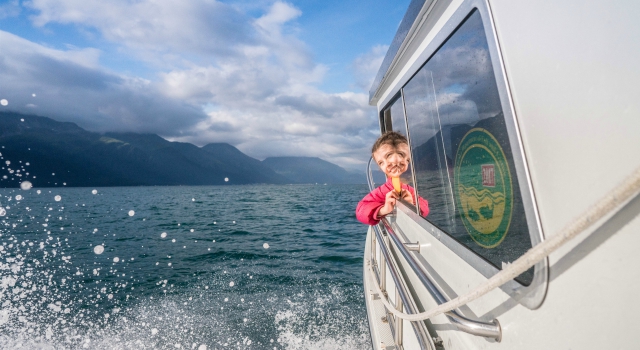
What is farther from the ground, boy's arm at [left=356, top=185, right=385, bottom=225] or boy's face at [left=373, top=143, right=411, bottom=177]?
boy's face at [left=373, top=143, right=411, bottom=177]

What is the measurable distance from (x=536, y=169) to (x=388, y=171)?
1667mm

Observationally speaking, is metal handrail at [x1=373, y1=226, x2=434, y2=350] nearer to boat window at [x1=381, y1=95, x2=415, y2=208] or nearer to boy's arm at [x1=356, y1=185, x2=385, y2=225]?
boy's arm at [x1=356, y1=185, x2=385, y2=225]

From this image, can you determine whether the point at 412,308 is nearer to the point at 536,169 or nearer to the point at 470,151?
the point at 470,151

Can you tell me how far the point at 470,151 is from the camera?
115 centimetres

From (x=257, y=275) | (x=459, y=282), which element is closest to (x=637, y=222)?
(x=459, y=282)

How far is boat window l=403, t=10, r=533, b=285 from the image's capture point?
0.90 metres

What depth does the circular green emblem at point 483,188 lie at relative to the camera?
0.92 m

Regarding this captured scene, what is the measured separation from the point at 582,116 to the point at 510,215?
0.42 m

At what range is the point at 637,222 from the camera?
473 mm

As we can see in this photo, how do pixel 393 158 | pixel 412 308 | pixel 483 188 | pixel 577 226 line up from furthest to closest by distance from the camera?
pixel 393 158 < pixel 412 308 < pixel 483 188 < pixel 577 226

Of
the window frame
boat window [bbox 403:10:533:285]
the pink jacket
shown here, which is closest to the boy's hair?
the pink jacket

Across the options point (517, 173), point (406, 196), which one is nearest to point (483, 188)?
point (517, 173)

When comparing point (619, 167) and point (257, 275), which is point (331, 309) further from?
point (619, 167)

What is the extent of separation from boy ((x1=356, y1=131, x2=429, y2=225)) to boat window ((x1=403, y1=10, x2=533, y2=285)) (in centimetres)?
52
